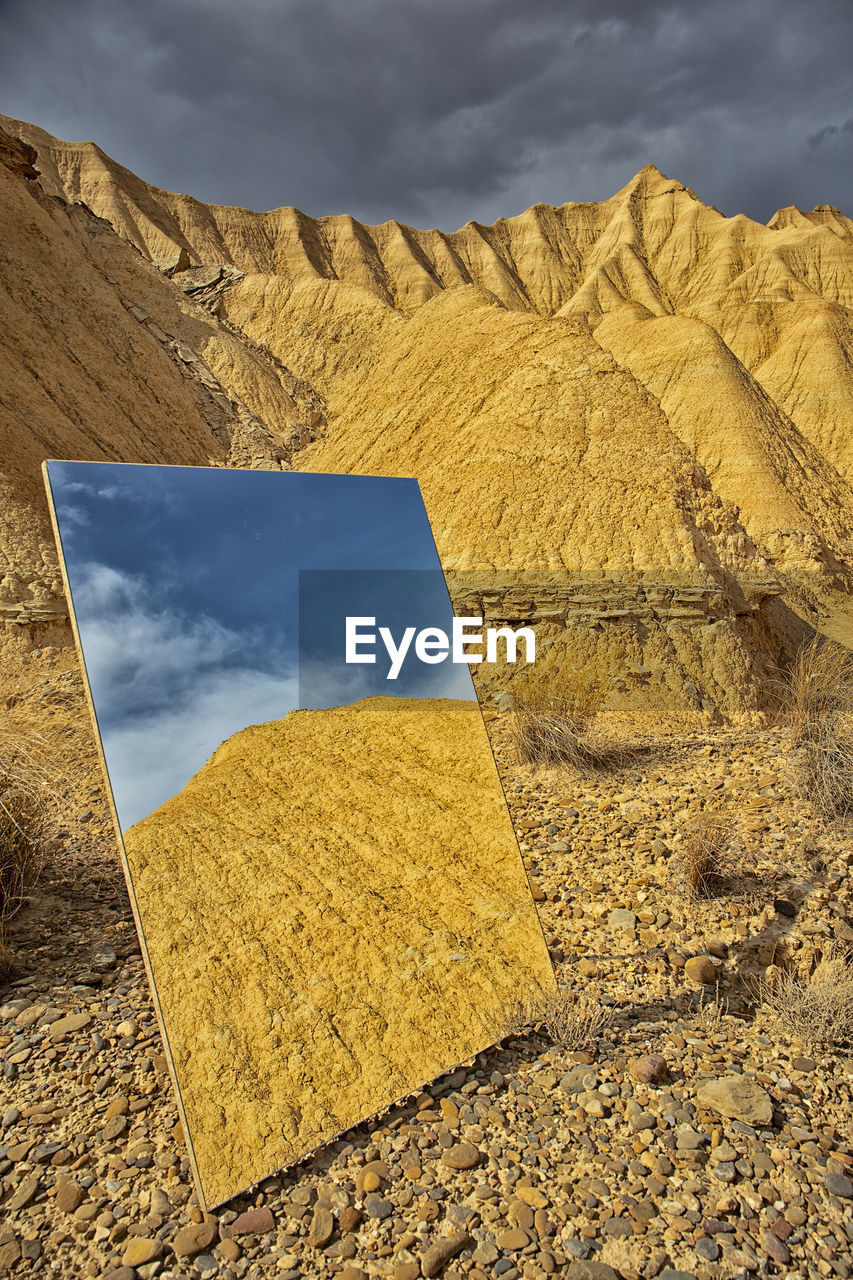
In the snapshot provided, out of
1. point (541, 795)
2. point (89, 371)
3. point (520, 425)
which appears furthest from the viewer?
point (89, 371)

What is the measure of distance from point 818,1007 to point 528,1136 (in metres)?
1.60

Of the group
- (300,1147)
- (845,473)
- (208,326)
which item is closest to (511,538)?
(300,1147)

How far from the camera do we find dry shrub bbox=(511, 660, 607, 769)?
6.26 m

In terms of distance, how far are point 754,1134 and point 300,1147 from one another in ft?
5.81

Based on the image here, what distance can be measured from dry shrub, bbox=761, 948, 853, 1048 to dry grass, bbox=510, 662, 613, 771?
2.81 meters

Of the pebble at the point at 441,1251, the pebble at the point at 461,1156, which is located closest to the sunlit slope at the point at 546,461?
the pebble at the point at 461,1156

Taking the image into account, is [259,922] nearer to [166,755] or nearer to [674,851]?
[166,755]

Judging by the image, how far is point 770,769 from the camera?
19.1ft

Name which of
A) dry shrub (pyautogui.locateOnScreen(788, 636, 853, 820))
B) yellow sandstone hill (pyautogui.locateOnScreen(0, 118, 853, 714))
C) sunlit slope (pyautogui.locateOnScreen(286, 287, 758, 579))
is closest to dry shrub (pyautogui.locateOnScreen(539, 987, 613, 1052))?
dry shrub (pyautogui.locateOnScreen(788, 636, 853, 820))

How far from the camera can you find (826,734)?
5.47 m

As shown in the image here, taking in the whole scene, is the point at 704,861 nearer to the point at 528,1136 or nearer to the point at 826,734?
the point at 826,734

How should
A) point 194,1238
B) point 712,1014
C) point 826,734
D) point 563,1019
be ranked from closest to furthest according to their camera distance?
point 194,1238, point 563,1019, point 712,1014, point 826,734

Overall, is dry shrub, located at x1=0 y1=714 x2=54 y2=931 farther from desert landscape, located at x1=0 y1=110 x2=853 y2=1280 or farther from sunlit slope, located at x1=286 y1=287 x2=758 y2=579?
sunlit slope, located at x1=286 y1=287 x2=758 y2=579

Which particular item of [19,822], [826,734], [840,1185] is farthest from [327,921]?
[826,734]
